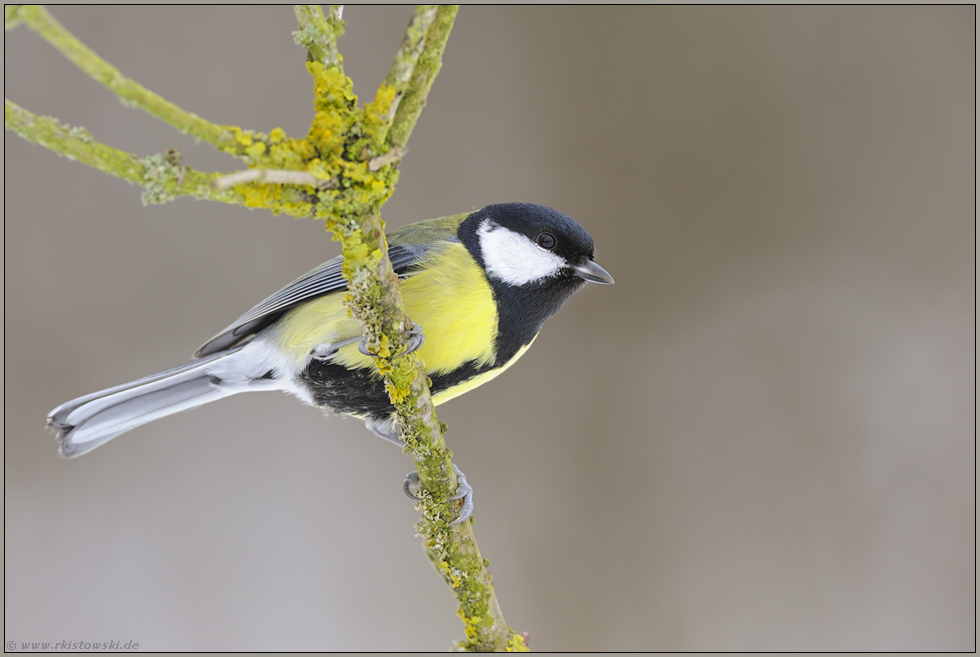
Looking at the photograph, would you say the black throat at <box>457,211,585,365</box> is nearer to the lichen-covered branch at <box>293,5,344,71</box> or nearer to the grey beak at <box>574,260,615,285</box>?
the grey beak at <box>574,260,615,285</box>

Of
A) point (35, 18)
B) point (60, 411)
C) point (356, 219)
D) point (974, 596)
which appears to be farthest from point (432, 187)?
point (974, 596)

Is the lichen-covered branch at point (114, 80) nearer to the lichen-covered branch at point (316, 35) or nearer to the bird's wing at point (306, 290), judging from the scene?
the lichen-covered branch at point (316, 35)

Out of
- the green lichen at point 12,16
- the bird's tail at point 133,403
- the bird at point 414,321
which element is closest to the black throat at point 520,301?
the bird at point 414,321

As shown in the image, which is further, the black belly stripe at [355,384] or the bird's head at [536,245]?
the bird's head at [536,245]

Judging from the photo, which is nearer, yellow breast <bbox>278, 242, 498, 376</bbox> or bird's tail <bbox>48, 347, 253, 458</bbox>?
yellow breast <bbox>278, 242, 498, 376</bbox>

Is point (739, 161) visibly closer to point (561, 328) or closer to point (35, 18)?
point (561, 328)

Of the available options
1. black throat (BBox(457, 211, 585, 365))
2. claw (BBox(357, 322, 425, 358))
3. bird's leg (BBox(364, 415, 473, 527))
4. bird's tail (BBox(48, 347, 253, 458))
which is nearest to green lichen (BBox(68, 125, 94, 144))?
claw (BBox(357, 322, 425, 358))
